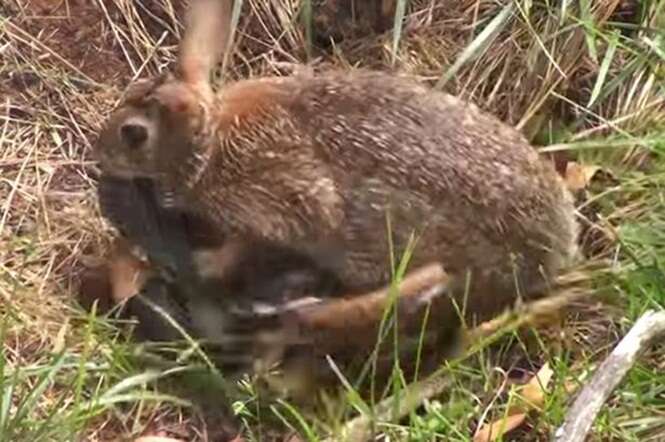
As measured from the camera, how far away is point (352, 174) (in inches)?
150

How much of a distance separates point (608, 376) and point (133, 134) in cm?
110

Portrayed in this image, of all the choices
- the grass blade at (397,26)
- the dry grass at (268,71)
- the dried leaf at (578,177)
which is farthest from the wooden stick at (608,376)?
the grass blade at (397,26)

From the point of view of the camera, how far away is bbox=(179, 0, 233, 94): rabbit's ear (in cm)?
393

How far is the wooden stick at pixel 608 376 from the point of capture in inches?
140

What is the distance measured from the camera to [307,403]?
3.89 metres

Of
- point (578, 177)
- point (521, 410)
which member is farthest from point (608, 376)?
point (578, 177)

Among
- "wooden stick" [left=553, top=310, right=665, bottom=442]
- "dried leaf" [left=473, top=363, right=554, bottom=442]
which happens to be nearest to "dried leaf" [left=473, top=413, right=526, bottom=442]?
"dried leaf" [left=473, top=363, right=554, bottom=442]

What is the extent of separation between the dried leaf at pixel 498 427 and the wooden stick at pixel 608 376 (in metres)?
0.16

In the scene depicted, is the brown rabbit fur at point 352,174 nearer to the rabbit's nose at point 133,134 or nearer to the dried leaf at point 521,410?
the rabbit's nose at point 133,134

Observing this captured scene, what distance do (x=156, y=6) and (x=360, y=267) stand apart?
112 centimetres

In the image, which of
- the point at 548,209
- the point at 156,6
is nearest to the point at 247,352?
the point at 548,209

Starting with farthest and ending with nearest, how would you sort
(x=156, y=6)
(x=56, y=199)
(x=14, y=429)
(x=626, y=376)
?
1. (x=156, y=6)
2. (x=56, y=199)
3. (x=626, y=376)
4. (x=14, y=429)

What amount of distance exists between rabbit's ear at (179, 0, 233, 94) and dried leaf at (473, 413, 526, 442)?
0.93 metres

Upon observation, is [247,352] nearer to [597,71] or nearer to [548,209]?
[548,209]
